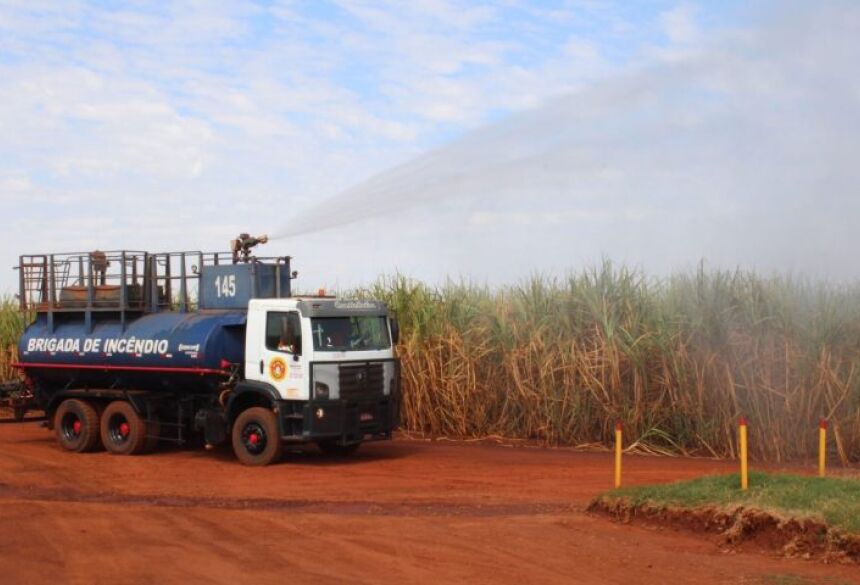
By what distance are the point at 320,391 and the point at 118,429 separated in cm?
462

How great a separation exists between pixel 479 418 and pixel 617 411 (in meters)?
3.00

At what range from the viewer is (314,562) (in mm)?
9992

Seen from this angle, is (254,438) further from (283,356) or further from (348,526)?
(348,526)

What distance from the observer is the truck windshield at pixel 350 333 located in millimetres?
16906

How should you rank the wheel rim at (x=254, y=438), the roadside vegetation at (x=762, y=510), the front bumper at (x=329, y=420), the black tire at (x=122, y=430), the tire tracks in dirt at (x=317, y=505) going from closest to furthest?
the roadside vegetation at (x=762, y=510)
the tire tracks in dirt at (x=317, y=505)
the front bumper at (x=329, y=420)
the wheel rim at (x=254, y=438)
the black tire at (x=122, y=430)

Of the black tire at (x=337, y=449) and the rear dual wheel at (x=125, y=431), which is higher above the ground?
the rear dual wheel at (x=125, y=431)

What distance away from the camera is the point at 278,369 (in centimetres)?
1689

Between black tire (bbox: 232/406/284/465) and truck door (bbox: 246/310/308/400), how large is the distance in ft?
1.78

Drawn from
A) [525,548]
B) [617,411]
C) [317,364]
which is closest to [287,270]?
[317,364]

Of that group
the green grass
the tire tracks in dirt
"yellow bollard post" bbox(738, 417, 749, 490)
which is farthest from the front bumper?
"yellow bollard post" bbox(738, 417, 749, 490)

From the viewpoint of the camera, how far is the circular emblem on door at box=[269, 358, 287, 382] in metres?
16.8

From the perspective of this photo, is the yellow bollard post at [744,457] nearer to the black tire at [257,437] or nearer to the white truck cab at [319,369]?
the white truck cab at [319,369]

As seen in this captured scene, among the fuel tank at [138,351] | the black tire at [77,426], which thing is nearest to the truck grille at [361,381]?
the fuel tank at [138,351]

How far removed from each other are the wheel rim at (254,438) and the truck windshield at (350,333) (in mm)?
1700
